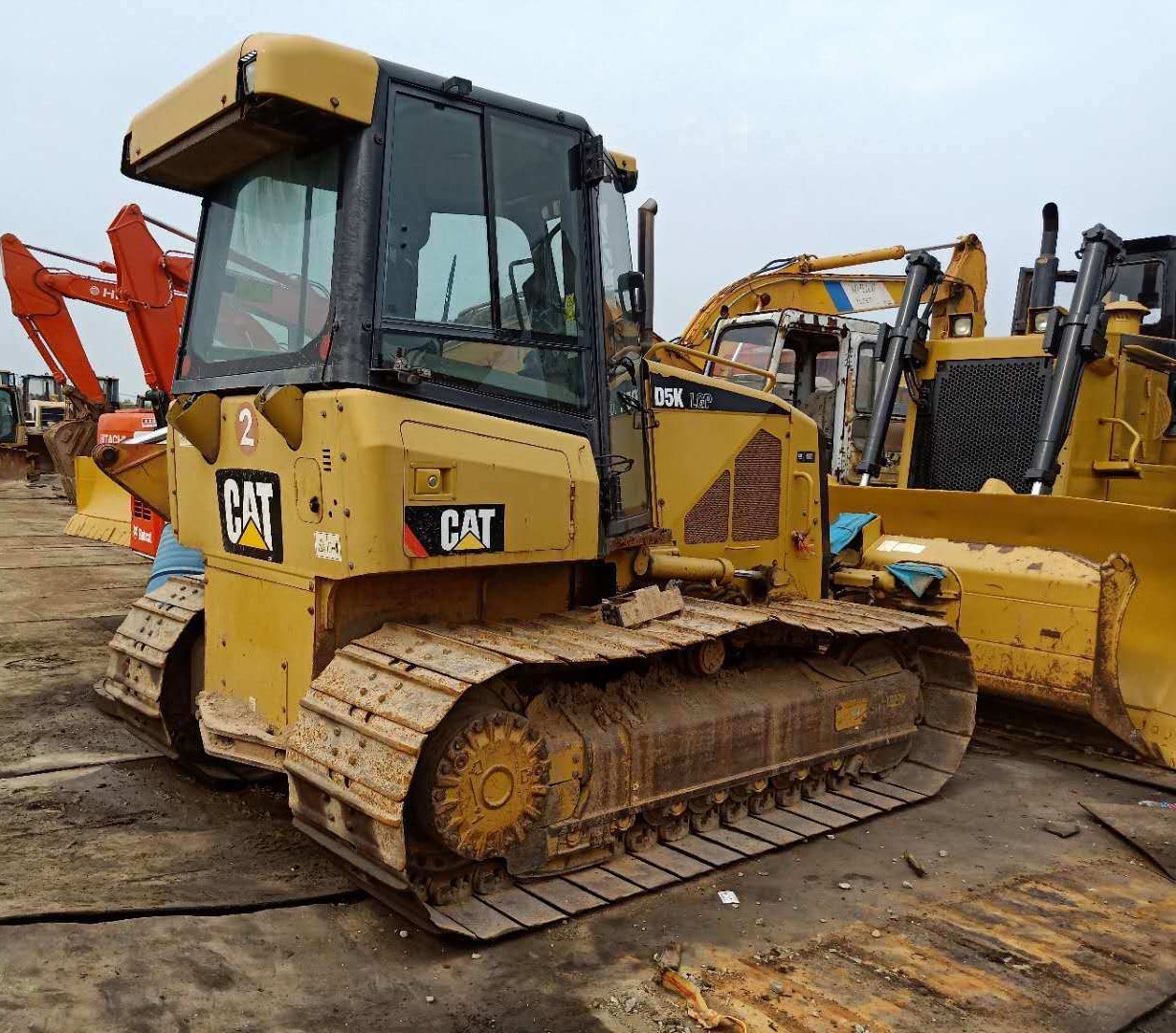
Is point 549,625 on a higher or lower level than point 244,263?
lower

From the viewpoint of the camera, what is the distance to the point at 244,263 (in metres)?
4.28

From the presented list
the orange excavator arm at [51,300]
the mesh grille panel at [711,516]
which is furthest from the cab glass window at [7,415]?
the mesh grille panel at [711,516]

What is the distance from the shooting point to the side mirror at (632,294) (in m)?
4.29

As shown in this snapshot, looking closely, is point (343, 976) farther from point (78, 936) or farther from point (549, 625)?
point (549, 625)

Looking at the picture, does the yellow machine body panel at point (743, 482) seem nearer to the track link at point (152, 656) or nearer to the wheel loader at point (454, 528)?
the wheel loader at point (454, 528)

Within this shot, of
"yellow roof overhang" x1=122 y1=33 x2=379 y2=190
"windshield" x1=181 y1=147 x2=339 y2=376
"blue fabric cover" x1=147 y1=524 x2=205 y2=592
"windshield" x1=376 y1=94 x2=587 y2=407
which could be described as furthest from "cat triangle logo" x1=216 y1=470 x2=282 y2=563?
"blue fabric cover" x1=147 y1=524 x2=205 y2=592

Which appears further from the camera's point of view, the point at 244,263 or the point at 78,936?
the point at 244,263

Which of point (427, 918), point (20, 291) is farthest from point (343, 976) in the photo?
point (20, 291)

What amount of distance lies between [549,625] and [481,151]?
5.90 ft

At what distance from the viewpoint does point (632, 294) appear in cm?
435

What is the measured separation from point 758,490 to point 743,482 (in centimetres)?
15

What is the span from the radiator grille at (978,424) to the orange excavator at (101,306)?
6.04 metres

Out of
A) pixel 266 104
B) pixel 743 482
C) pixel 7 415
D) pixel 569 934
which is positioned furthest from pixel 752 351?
pixel 7 415

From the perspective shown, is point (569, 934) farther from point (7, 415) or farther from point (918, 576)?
point (7, 415)
